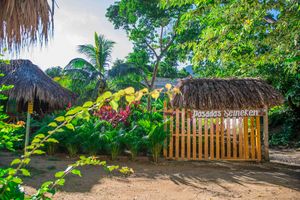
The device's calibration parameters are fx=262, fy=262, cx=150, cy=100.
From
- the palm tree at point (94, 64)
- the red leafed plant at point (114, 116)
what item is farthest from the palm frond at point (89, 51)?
the red leafed plant at point (114, 116)

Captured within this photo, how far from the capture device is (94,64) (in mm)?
14539

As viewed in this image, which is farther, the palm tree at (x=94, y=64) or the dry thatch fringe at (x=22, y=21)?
the palm tree at (x=94, y=64)

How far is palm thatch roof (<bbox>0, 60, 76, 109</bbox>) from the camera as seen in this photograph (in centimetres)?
1015

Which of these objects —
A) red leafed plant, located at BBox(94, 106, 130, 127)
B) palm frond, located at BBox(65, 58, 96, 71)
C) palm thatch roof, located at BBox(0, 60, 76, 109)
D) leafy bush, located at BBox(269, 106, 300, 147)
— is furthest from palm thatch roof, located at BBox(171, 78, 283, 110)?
palm frond, located at BBox(65, 58, 96, 71)

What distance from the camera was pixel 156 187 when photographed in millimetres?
5094

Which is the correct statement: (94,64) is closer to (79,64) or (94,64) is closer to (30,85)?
(79,64)

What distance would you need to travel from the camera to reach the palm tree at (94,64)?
13.0 m

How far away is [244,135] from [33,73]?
28.4ft

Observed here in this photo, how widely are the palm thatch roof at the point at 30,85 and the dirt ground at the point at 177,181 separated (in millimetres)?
3548

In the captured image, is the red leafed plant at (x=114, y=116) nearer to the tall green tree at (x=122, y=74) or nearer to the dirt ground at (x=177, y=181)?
the dirt ground at (x=177, y=181)

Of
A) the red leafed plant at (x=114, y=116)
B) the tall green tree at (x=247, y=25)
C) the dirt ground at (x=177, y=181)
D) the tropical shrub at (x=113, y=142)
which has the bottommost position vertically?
the dirt ground at (x=177, y=181)

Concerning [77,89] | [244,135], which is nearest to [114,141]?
[244,135]

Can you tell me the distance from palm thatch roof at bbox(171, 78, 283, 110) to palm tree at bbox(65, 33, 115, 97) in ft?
20.2

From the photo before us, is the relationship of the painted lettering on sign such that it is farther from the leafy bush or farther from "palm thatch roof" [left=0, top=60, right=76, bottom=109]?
the leafy bush
